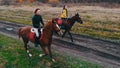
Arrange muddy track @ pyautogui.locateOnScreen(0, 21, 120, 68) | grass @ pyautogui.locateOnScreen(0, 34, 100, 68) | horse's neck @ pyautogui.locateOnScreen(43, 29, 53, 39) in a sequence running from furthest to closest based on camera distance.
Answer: muddy track @ pyautogui.locateOnScreen(0, 21, 120, 68) → horse's neck @ pyautogui.locateOnScreen(43, 29, 53, 39) → grass @ pyautogui.locateOnScreen(0, 34, 100, 68)

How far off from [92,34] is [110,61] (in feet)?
31.9

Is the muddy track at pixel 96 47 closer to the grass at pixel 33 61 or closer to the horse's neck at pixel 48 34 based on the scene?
the grass at pixel 33 61

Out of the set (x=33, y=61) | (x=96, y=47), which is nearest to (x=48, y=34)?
(x=33, y=61)

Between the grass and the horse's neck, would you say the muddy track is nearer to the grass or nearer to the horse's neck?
the grass

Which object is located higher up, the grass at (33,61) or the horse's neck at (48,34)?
the horse's neck at (48,34)

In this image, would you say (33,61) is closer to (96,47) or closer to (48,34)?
(48,34)

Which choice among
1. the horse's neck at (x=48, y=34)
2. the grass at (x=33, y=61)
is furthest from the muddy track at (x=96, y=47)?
the horse's neck at (x=48, y=34)

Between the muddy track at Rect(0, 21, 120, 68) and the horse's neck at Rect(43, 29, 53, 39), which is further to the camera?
the muddy track at Rect(0, 21, 120, 68)

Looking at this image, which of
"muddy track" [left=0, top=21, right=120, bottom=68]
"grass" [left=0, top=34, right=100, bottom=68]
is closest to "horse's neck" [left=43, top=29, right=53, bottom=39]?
"grass" [left=0, top=34, right=100, bottom=68]

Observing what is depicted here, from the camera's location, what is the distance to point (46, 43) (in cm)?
1705

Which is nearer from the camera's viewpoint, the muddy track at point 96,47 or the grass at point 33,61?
the grass at point 33,61

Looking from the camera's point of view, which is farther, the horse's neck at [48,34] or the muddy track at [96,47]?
the muddy track at [96,47]

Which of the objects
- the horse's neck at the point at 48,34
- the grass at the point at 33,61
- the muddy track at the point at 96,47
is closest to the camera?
the grass at the point at 33,61

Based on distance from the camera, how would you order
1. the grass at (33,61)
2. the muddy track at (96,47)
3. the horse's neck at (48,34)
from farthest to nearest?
the muddy track at (96,47) → the horse's neck at (48,34) → the grass at (33,61)
